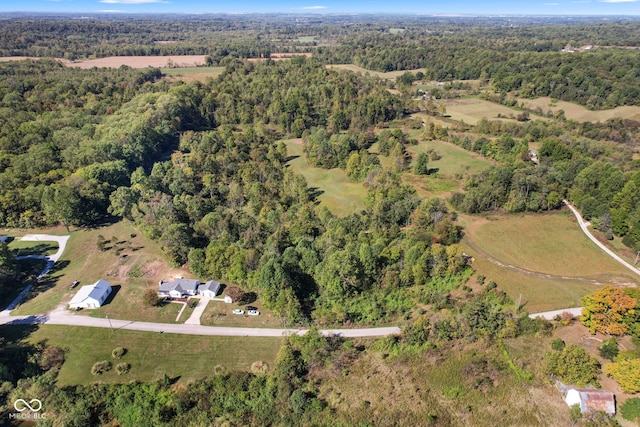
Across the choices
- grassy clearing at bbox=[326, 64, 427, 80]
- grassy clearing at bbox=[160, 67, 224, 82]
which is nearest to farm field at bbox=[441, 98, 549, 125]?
grassy clearing at bbox=[326, 64, 427, 80]

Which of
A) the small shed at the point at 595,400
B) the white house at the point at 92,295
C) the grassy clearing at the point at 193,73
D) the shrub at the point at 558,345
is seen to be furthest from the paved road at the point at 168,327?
the grassy clearing at the point at 193,73

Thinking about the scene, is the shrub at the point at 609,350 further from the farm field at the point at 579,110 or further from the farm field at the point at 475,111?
the farm field at the point at 579,110

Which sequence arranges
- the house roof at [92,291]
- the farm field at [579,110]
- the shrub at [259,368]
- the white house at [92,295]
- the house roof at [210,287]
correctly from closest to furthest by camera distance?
the shrub at [259,368], the white house at [92,295], the house roof at [92,291], the house roof at [210,287], the farm field at [579,110]

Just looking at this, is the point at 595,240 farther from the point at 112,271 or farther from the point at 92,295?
the point at 112,271

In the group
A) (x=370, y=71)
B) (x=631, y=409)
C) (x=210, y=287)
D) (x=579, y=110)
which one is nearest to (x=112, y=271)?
(x=210, y=287)

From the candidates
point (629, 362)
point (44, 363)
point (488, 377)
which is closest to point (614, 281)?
point (629, 362)
